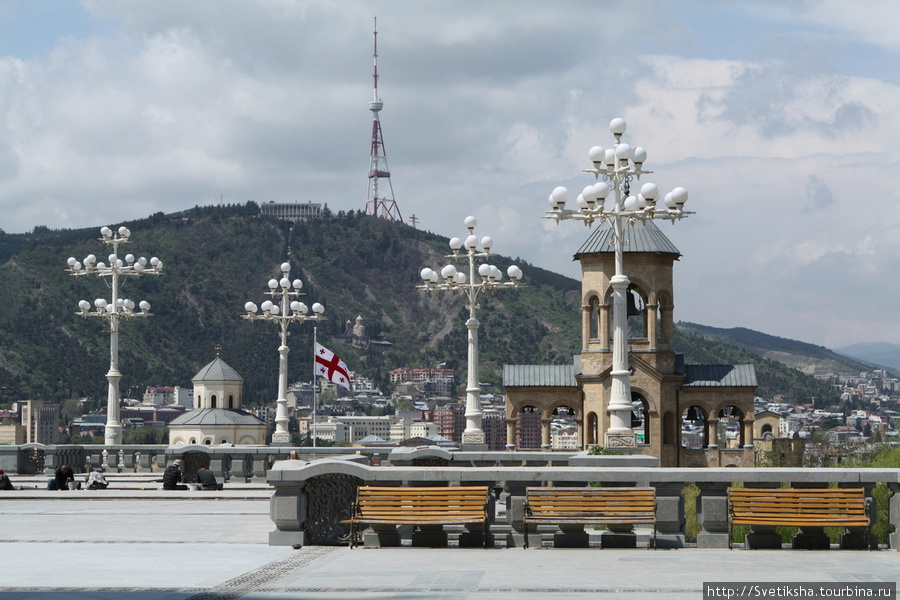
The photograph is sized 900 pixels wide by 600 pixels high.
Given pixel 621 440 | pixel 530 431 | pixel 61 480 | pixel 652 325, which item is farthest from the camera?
pixel 530 431

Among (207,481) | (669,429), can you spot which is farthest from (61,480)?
(669,429)

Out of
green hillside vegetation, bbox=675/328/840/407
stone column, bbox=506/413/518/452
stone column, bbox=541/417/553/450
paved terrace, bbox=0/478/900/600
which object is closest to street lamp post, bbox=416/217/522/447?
stone column, bbox=506/413/518/452

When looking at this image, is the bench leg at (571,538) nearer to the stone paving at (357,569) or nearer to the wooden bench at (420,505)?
the stone paving at (357,569)

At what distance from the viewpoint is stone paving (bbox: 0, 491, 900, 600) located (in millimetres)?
11094

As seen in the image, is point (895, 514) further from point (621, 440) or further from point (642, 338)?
point (642, 338)

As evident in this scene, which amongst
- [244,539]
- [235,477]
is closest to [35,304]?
[235,477]

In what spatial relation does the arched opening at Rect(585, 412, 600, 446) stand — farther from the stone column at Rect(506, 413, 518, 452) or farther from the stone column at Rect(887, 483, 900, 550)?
the stone column at Rect(887, 483, 900, 550)

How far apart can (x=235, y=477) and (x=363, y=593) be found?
73.1ft

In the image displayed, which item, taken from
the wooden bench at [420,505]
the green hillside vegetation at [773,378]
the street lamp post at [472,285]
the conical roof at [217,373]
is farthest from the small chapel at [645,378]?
the green hillside vegetation at [773,378]

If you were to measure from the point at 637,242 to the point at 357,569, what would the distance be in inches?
1203

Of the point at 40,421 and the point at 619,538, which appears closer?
the point at 619,538

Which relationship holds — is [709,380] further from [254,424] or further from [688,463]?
[254,424]

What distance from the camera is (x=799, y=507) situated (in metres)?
14.1

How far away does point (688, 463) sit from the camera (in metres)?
42.5
